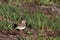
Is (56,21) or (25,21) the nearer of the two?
(25,21)

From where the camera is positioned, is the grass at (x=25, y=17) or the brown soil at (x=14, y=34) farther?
the grass at (x=25, y=17)

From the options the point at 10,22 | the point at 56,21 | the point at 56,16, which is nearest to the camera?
the point at 10,22

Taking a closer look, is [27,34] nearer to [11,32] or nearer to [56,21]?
[11,32]

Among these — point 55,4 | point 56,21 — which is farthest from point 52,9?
point 56,21

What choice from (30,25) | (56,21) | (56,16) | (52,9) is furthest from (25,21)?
(52,9)

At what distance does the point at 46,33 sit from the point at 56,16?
228 cm

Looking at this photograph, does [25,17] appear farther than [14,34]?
Yes

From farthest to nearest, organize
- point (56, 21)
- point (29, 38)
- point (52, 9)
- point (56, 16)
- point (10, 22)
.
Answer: point (52, 9) → point (56, 16) → point (56, 21) → point (10, 22) → point (29, 38)

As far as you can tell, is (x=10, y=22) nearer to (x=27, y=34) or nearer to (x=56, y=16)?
(x=27, y=34)

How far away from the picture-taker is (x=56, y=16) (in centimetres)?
1091

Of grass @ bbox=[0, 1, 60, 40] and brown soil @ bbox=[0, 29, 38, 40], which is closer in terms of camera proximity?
brown soil @ bbox=[0, 29, 38, 40]

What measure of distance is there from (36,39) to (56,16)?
3056 mm

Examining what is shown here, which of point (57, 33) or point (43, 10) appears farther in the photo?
point (43, 10)

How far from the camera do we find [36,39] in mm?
8086
